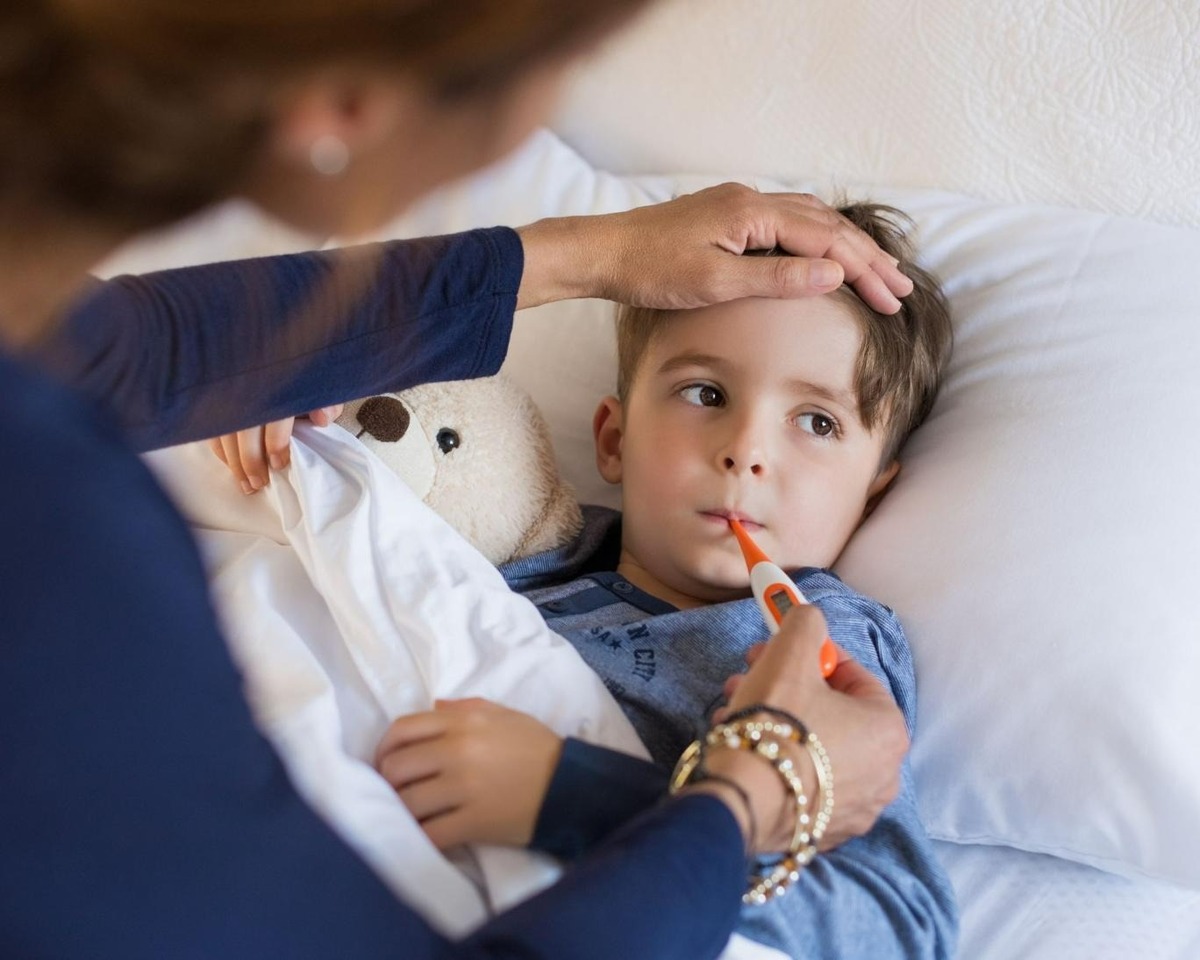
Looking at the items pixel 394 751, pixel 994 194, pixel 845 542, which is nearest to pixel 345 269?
pixel 394 751

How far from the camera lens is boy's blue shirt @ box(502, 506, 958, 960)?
856 millimetres

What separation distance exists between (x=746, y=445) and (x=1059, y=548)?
0.93ft

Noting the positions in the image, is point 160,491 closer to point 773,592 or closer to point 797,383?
point 773,592

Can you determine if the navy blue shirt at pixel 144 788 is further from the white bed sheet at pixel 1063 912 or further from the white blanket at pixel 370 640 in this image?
the white bed sheet at pixel 1063 912

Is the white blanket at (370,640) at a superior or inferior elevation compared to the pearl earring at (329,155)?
inferior

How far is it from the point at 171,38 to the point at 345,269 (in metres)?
0.48

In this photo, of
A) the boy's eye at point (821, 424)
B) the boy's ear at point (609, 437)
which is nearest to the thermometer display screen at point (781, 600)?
the boy's eye at point (821, 424)

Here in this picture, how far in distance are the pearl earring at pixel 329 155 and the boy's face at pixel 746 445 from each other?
2.18ft

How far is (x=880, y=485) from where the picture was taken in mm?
1306

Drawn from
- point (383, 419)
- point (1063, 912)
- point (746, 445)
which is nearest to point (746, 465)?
point (746, 445)

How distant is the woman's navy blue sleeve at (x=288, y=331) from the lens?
37.9 inches

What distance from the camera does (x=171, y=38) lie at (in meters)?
0.48

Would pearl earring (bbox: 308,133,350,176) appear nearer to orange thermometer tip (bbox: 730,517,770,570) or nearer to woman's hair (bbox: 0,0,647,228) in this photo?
woman's hair (bbox: 0,0,647,228)

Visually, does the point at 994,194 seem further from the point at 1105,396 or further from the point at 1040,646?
the point at 1040,646
